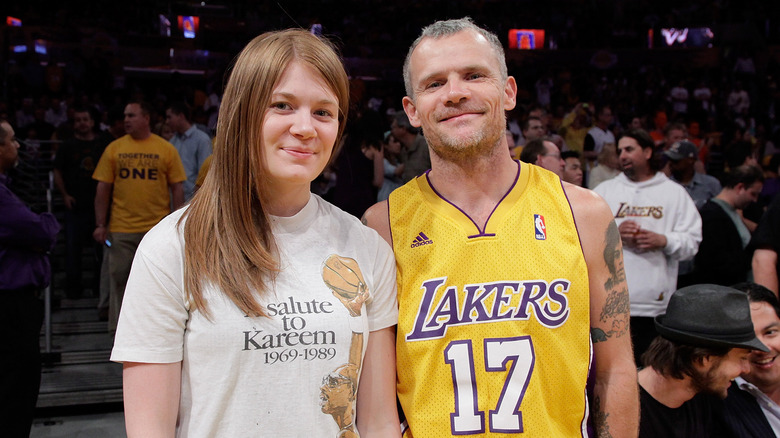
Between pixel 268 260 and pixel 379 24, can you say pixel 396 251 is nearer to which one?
pixel 268 260

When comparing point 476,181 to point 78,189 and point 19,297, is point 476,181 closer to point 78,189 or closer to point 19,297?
point 19,297

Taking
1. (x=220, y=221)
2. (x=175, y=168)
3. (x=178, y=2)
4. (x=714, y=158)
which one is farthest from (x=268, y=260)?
(x=178, y=2)

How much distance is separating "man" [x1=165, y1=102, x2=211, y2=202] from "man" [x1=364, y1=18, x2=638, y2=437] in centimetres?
464

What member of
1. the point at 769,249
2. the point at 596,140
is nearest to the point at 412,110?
the point at 769,249

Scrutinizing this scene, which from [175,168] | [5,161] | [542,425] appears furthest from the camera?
[175,168]

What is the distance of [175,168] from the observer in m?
5.91

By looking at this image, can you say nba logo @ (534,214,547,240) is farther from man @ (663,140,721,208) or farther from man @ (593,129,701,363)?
man @ (663,140,721,208)

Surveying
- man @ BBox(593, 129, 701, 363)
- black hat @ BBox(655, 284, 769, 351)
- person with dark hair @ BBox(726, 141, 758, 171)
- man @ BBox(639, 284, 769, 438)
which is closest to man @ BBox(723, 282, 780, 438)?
man @ BBox(639, 284, 769, 438)

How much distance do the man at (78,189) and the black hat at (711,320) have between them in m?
5.75

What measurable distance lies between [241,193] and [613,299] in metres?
1.14

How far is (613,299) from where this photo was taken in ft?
6.89

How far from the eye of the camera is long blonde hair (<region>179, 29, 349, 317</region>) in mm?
1602

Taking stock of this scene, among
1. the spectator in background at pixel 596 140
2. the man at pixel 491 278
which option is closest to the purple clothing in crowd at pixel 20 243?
the man at pixel 491 278

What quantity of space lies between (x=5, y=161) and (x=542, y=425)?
10.7 ft
